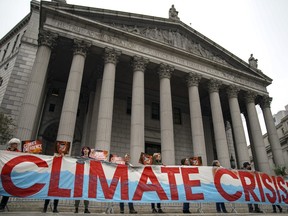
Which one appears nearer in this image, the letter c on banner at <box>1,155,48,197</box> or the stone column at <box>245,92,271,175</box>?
the letter c on banner at <box>1,155,48,197</box>

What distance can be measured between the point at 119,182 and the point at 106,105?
8.90 m

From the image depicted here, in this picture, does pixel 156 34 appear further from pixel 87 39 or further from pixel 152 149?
pixel 152 149

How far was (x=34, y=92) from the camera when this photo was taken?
→ 1652 cm

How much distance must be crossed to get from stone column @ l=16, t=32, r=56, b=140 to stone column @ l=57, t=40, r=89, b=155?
69.8 inches

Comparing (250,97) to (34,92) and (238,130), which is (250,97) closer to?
(238,130)

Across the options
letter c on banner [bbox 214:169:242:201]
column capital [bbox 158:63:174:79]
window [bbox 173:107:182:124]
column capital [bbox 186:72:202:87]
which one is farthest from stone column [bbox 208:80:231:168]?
letter c on banner [bbox 214:169:242:201]

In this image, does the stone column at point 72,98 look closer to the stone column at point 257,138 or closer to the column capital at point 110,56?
the column capital at point 110,56

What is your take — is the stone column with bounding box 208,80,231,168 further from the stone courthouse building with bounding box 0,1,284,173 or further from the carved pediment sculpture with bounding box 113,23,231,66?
the carved pediment sculpture with bounding box 113,23,231,66

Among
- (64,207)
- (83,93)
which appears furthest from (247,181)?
(83,93)

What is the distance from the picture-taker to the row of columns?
16.4 meters

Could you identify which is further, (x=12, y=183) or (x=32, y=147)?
(x=32, y=147)

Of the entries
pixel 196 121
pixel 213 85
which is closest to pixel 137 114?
pixel 196 121

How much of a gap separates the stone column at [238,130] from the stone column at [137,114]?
33.3ft

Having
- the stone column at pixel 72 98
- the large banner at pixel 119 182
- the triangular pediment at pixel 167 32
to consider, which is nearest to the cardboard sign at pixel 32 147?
the large banner at pixel 119 182
